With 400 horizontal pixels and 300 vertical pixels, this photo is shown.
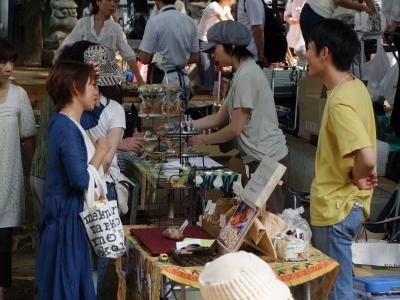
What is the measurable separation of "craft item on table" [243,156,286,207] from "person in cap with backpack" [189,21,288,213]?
186cm

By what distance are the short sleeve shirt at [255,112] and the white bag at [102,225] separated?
67.8 inches

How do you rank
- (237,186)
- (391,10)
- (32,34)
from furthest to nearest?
(32,34) < (391,10) < (237,186)

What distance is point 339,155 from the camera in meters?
4.48

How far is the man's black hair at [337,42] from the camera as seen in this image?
4500mm

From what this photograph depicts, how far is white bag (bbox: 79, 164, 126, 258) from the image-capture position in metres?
4.69

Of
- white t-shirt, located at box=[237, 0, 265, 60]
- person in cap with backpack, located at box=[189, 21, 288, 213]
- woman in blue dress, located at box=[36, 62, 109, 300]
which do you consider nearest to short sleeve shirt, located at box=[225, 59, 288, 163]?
person in cap with backpack, located at box=[189, 21, 288, 213]

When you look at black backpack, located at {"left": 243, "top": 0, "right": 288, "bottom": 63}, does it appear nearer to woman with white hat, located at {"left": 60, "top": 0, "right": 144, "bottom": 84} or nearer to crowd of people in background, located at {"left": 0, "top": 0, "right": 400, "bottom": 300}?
crowd of people in background, located at {"left": 0, "top": 0, "right": 400, "bottom": 300}

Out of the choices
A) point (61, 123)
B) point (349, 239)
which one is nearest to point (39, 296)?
point (61, 123)

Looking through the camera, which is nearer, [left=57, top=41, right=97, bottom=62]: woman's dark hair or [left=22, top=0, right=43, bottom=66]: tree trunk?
[left=57, top=41, right=97, bottom=62]: woman's dark hair

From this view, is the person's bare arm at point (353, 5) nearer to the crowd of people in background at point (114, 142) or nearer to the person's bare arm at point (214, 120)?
the crowd of people in background at point (114, 142)

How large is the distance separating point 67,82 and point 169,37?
383 centimetres

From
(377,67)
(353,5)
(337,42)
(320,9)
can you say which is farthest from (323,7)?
(337,42)

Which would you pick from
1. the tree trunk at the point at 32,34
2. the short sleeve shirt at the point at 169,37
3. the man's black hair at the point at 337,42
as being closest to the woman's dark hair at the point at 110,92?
the man's black hair at the point at 337,42

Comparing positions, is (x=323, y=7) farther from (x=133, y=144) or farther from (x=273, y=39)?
(x=133, y=144)
